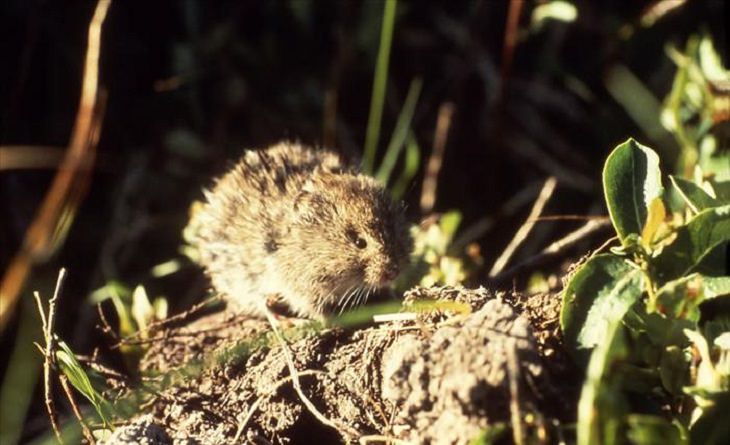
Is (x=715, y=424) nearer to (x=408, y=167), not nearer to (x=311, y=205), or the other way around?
(x=311, y=205)

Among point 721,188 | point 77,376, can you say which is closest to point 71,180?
point 77,376

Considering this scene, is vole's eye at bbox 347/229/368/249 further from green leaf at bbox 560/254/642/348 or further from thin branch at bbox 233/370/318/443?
green leaf at bbox 560/254/642/348

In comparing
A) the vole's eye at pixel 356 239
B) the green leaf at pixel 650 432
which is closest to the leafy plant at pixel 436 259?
the vole's eye at pixel 356 239

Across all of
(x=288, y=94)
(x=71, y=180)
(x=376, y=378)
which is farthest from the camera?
(x=288, y=94)

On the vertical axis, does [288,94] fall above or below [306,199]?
above

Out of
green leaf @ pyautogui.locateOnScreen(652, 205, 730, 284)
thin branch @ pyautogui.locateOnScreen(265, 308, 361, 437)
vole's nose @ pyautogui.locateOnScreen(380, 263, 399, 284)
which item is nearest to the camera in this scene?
green leaf @ pyautogui.locateOnScreen(652, 205, 730, 284)

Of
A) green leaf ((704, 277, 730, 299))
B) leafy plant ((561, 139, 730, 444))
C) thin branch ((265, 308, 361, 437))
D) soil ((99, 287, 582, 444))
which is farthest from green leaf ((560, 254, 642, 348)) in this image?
thin branch ((265, 308, 361, 437))

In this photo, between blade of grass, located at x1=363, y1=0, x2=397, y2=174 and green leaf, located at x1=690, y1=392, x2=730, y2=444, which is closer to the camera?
green leaf, located at x1=690, y1=392, x2=730, y2=444

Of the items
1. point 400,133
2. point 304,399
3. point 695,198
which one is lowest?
point 304,399
